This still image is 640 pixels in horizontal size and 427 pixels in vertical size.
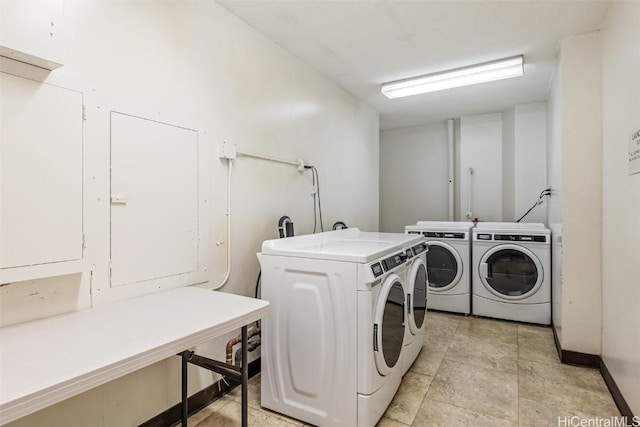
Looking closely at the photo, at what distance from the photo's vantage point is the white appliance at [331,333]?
1.69 metres

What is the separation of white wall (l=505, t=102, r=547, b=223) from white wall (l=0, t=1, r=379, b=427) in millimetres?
2590

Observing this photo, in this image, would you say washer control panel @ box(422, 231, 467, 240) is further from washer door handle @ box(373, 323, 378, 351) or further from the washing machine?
washer door handle @ box(373, 323, 378, 351)

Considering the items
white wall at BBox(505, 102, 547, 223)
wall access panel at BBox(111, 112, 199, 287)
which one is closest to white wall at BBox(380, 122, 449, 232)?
white wall at BBox(505, 102, 547, 223)

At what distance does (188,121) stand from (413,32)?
182cm

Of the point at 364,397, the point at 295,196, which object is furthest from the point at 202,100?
the point at 364,397

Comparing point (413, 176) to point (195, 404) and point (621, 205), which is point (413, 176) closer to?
point (621, 205)

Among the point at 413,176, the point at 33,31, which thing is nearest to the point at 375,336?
the point at 33,31

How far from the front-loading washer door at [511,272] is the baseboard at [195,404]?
2.75m

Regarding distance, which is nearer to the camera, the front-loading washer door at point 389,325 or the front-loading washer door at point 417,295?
the front-loading washer door at point 389,325

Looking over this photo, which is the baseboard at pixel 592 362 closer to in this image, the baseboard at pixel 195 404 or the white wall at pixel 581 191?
the white wall at pixel 581 191

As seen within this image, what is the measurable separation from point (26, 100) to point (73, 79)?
0.23 metres

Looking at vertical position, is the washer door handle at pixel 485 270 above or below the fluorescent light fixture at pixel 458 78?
below

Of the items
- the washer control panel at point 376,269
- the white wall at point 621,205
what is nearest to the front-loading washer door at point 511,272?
the white wall at point 621,205

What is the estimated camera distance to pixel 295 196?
9.66ft
